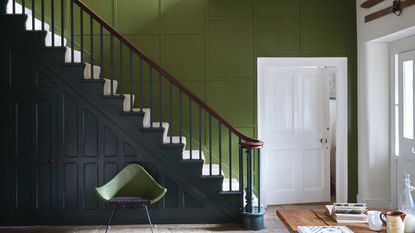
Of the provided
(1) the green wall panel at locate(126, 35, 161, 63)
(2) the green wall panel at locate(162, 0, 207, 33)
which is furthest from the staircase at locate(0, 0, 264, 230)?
(2) the green wall panel at locate(162, 0, 207, 33)

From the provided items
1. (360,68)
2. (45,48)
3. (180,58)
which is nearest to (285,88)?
(360,68)

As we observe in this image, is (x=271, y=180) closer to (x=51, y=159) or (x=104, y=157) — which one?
(x=104, y=157)

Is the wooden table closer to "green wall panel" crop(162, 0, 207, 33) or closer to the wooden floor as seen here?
the wooden floor

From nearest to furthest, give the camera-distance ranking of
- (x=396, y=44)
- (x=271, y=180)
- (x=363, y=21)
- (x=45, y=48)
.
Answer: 1. (x=45, y=48)
2. (x=396, y=44)
3. (x=363, y=21)
4. (x=271, y=180)

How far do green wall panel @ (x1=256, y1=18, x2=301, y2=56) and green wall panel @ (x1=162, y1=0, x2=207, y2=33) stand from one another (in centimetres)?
75

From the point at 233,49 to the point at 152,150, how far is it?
1984 mm

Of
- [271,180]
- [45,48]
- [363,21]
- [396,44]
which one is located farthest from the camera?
[271,180]

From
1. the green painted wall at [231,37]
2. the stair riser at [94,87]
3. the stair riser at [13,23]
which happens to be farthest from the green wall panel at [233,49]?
the stair riser at [13,23]

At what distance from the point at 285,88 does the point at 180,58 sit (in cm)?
148

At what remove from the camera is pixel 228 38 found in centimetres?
746

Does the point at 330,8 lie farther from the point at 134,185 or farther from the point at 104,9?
the point at 134,185

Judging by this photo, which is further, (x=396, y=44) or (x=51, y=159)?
(x=396, y=44)

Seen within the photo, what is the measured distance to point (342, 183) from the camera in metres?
7.62

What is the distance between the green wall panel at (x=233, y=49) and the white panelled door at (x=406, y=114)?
1.91m
